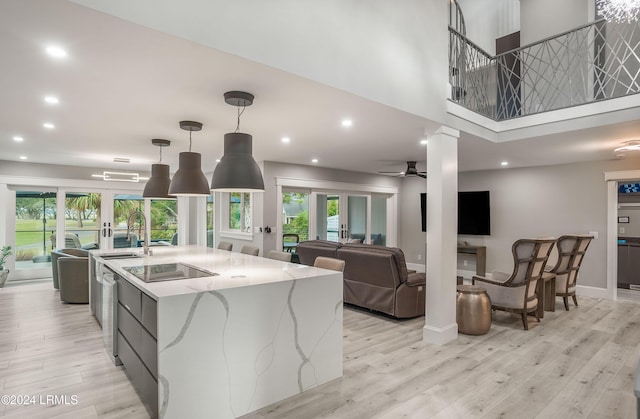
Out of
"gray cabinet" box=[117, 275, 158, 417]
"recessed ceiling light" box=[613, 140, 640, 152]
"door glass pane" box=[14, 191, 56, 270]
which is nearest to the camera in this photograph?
"gray cabinet" box=[117, 275, 158, 417]

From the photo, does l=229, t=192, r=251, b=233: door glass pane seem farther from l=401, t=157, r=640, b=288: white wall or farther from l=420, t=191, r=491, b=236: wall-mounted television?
l=401, t=157, r=640, b=288: white wall

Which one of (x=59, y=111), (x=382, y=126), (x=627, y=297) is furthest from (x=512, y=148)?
(x=59, y=111)

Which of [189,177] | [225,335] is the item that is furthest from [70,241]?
[225,335]

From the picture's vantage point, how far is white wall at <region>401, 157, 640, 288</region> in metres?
5.98

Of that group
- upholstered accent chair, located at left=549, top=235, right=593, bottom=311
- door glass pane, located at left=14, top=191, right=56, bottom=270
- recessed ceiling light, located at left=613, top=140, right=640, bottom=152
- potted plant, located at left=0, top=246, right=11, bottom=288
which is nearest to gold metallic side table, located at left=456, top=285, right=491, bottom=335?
upholstered accent chair, located at left=549, top=235, right=593, bottom=311

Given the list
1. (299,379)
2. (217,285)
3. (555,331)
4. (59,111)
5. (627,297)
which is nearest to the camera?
(217,285)

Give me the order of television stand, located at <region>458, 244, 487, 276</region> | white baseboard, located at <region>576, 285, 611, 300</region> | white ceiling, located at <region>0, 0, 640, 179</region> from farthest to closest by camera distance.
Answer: television stand, located at <region>458, 244, 487, 276</region>, white baseboard, located at <region>576, 285, 611, 300</region>, white ceiling, located at <region>0, 0, 640, 179</region>

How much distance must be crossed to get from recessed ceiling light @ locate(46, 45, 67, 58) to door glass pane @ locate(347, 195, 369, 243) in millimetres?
6560

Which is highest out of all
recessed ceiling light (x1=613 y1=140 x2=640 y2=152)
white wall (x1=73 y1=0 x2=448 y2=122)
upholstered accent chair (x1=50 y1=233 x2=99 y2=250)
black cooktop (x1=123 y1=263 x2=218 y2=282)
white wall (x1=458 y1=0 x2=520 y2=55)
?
white wall (x1=458 y1=0 x2=520 y2=55)

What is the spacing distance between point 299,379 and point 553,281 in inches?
169

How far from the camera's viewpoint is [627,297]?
5.99m

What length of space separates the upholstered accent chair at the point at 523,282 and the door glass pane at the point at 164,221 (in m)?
7.79

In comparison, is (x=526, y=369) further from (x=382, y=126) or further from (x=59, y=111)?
(x=59, y=111)

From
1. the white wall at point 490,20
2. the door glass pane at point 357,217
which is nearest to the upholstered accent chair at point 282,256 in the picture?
the door glass pane at point 357,217
